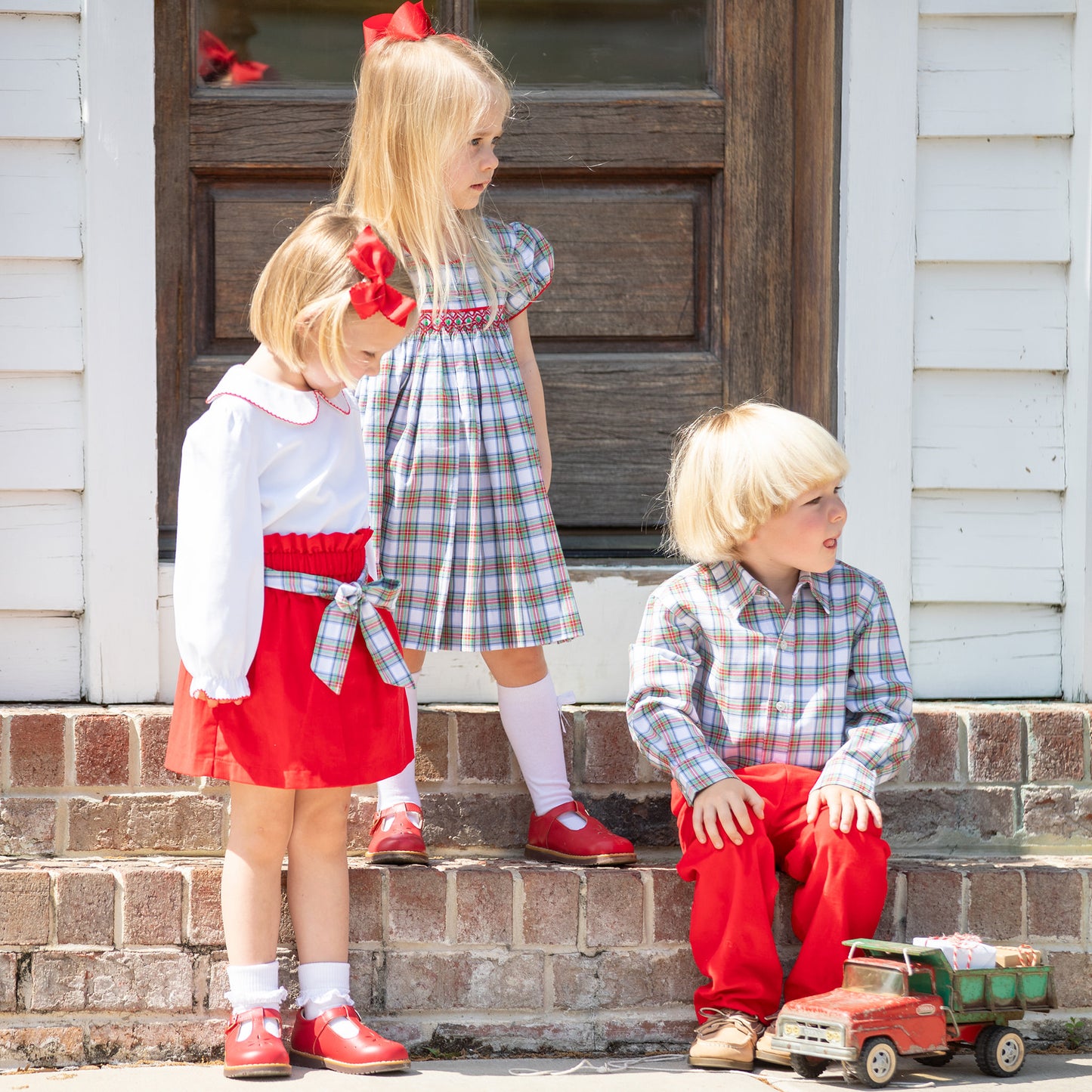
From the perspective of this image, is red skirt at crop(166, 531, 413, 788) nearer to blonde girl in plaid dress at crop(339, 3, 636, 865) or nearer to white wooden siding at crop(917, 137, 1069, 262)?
blonde girl in plaid dress at crop(339, 3, 636, 865)

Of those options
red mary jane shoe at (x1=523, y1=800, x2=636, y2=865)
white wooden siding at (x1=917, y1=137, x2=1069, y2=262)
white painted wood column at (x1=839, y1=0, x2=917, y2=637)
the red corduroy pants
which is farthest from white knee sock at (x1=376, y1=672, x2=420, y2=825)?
white wooden siding at (x1=917, y1=137, x2=1069, y2=262)

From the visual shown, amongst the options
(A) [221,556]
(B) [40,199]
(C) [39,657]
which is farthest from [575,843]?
(B) [40,199]

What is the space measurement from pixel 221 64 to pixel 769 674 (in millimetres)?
1925

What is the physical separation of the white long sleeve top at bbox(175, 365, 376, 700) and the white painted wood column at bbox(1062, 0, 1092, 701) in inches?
64.8

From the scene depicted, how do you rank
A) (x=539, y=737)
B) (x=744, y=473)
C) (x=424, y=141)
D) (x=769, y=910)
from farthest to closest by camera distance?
(x=539, y=737) < (x=424, y=141) < (x=744, y=473) < (x=769, y=910)

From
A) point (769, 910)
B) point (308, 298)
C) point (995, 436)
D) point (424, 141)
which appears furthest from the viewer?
point (995, 436)

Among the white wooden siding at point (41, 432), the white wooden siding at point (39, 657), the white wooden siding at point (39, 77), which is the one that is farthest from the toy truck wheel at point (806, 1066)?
the white wooden siding at point (39, 77)

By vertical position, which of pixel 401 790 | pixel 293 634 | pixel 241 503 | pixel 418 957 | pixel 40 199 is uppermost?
pixel 40 199

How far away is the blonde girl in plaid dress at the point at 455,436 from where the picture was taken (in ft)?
8.44

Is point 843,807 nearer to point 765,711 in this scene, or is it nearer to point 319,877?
point 765,711

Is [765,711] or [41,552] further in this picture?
[41,552]

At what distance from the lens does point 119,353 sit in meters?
2.93

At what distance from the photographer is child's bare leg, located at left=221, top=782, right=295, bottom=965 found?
88.7 inches

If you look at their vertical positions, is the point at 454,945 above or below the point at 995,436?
below
